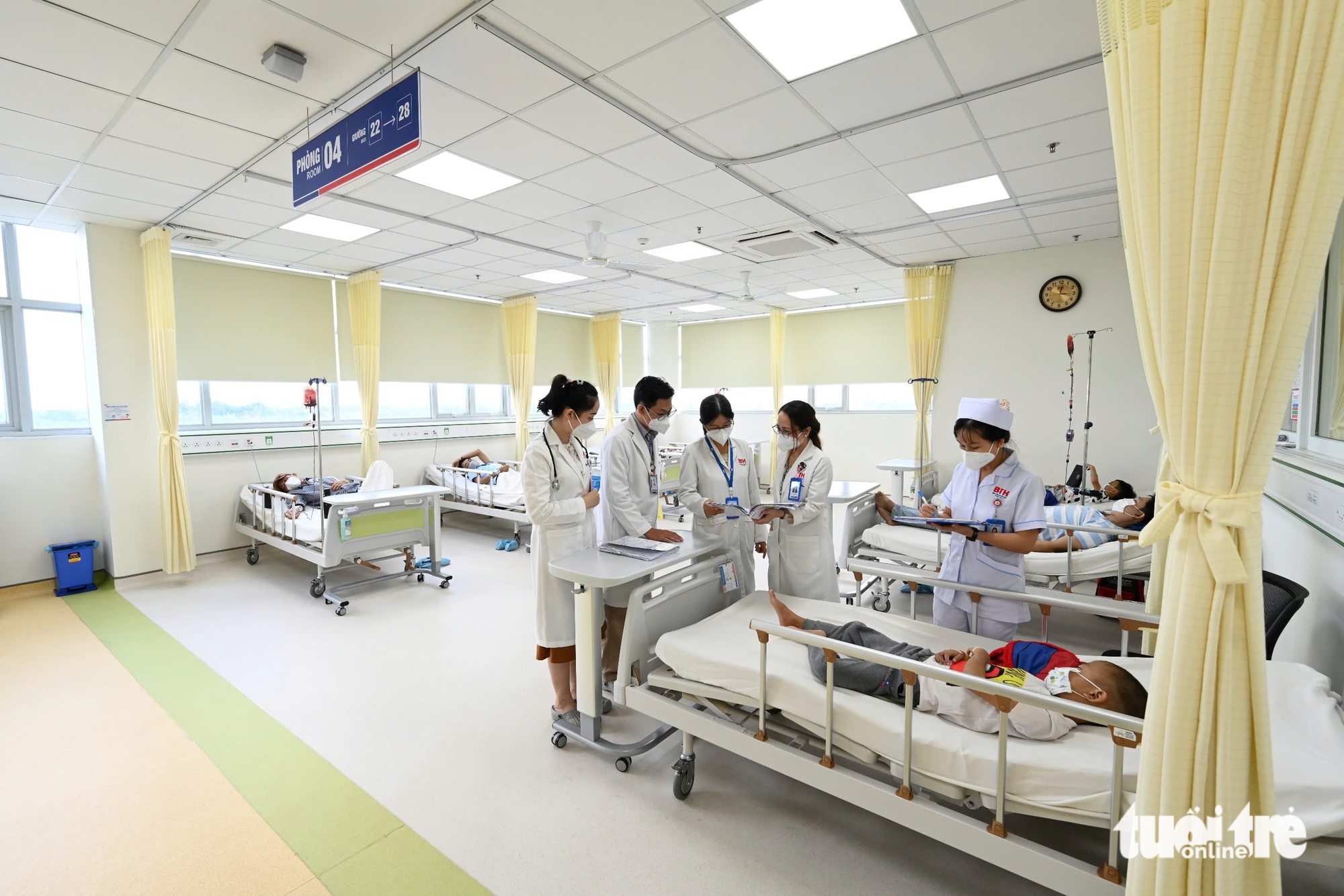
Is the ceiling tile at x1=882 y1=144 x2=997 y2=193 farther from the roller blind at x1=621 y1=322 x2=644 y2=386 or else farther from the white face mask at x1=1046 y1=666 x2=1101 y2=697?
the roller blind at x1=621 y1=322 x2=644 y2=386

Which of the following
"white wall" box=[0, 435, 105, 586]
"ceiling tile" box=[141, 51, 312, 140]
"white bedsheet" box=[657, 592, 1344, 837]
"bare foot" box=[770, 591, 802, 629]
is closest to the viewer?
"white bedsheet" box=[657, 592, 1344, 837]

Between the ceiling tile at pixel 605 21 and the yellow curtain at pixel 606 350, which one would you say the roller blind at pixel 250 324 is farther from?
the ceiling tile at pixel 605 21

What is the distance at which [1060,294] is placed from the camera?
5.73 m

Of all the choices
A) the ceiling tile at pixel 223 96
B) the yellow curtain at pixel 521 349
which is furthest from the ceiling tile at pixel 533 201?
the yellow curtain at pixel 521 349

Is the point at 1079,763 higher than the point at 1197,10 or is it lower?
lower

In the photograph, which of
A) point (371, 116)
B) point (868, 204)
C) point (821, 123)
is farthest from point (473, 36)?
point (868, 204)

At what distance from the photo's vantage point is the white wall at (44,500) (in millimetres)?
4938

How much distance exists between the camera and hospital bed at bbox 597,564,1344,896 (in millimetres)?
1435

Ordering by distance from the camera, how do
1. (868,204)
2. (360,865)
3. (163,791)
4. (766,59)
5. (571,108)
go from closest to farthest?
(360,865), (163,791), (766,59), (571,108), (868,204)

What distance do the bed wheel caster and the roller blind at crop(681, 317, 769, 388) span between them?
8.73 metres

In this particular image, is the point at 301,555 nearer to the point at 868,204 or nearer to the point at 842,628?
the point at 842,628

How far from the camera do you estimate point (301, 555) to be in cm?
493

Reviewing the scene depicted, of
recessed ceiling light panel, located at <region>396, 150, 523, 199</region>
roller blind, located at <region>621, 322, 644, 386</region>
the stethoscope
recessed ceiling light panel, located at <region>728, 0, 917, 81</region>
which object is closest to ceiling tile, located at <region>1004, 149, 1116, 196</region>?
recessed ceiling light panel, located at <region>728, 0, 917, 81</region>

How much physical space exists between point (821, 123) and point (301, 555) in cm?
510
